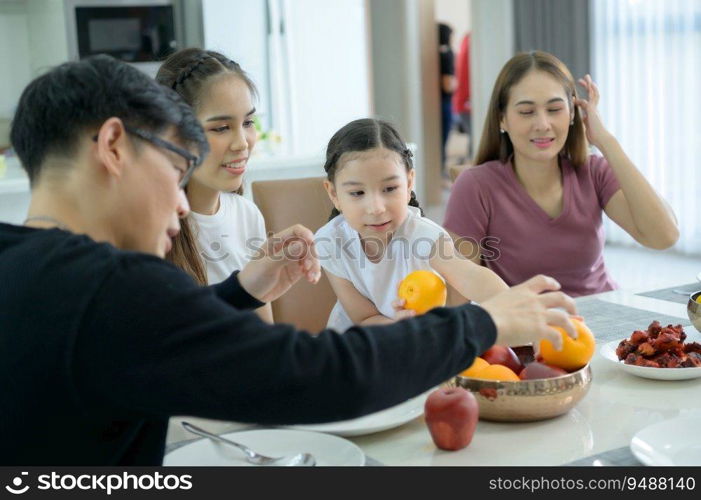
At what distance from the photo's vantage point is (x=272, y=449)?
1202mm

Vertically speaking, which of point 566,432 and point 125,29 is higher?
point 125,29

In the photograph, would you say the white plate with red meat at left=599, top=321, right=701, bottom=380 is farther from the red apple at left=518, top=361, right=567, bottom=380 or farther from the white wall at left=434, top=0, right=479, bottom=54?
the white wall at left=434, top=0, right=479, bottom=54

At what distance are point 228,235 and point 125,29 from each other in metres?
3.27

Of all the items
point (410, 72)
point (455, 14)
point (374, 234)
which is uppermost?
point (455, 14)

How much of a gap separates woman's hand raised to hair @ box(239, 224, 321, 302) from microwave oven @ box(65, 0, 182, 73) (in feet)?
12.3

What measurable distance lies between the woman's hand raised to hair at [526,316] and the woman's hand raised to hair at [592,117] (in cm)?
140

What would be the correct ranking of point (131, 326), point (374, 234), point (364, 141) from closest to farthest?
1. point (131, 326)
2. point (364, 141)
3. point (374, 234)

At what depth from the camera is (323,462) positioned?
114 cm

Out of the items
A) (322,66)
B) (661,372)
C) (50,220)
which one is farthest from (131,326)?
(322,66)

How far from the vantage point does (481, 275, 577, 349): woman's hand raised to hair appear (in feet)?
3.44

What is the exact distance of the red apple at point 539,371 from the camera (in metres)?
1.27

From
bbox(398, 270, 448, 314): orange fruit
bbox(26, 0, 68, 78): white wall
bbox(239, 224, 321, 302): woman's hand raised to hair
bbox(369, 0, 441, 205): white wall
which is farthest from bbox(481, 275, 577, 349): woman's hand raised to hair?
bbox(369, 0, 441, 205): white wall

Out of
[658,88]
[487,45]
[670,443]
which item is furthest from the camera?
[487,45]

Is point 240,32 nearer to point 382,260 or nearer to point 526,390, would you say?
point 382,260
